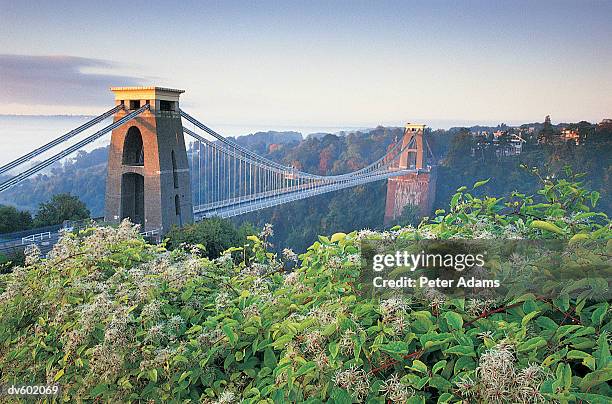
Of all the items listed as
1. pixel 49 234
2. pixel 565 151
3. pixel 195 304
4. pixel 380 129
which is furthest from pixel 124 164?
pixel 380 129

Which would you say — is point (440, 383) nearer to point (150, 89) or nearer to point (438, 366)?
point (438, 366)

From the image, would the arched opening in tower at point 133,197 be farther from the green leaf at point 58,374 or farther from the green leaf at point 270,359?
the green leaf at point 270,359

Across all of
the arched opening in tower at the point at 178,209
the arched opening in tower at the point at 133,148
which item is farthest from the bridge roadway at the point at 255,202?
the arched opening in tower at the point at 133,148

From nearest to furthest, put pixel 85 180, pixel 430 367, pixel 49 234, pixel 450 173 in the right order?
pixel 430 367 → pixel 49 234 → pixel 85 180 → pixel 450 173

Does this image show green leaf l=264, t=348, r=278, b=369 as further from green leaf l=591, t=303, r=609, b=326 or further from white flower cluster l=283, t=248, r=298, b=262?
green leaf l=591, t=303, r=609, b=326

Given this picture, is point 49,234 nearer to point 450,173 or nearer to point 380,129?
point 450,173

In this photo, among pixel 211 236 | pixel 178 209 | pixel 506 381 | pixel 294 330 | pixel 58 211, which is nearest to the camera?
pixel 506 381

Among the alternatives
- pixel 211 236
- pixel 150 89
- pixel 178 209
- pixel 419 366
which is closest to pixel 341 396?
pixel 419 366
